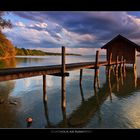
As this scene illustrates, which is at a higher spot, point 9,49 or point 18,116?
point 9,49

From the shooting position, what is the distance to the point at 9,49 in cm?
4484

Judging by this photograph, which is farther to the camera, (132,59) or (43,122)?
(132,59)

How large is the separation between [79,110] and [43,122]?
2644 millimetres

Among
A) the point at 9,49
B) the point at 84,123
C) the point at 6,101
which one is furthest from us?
the point at 9,49
